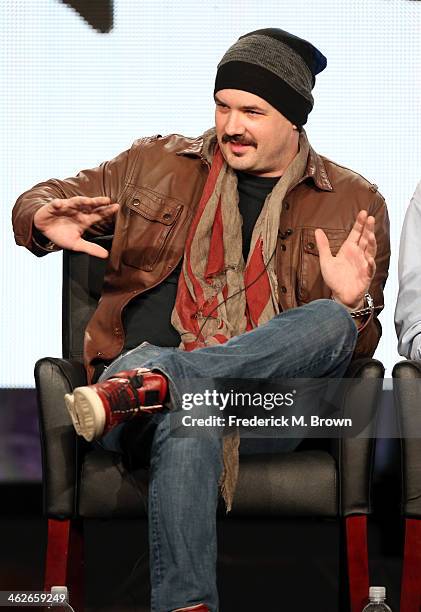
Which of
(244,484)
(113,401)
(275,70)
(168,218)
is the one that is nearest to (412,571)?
(244,484)

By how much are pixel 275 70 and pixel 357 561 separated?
4.06 feet

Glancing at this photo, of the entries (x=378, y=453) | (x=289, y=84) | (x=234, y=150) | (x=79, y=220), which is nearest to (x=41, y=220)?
(x=79, y=220)

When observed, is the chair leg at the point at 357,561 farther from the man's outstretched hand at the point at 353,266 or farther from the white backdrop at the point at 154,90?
the white backdrop at the point at 154,90

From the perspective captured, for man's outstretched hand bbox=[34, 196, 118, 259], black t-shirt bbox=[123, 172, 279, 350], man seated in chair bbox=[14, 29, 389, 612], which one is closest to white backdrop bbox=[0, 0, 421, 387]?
man seated in chair bbox=[14, 29, 389, 612]

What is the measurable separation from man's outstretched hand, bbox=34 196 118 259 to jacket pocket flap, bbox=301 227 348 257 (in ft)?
1.73

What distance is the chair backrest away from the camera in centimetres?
309

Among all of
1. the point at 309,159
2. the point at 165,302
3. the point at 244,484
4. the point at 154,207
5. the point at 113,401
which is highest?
the point at 309,159

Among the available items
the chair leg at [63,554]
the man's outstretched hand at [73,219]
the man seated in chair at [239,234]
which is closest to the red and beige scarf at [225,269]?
the man seated in chair at [239,234]

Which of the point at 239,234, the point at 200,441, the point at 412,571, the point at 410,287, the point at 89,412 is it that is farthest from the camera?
the point at 239,234

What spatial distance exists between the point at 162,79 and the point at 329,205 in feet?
2.53

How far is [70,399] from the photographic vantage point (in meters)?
2.31

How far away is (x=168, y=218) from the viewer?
3029 mm

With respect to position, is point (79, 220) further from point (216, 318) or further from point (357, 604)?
point (357, 604)
